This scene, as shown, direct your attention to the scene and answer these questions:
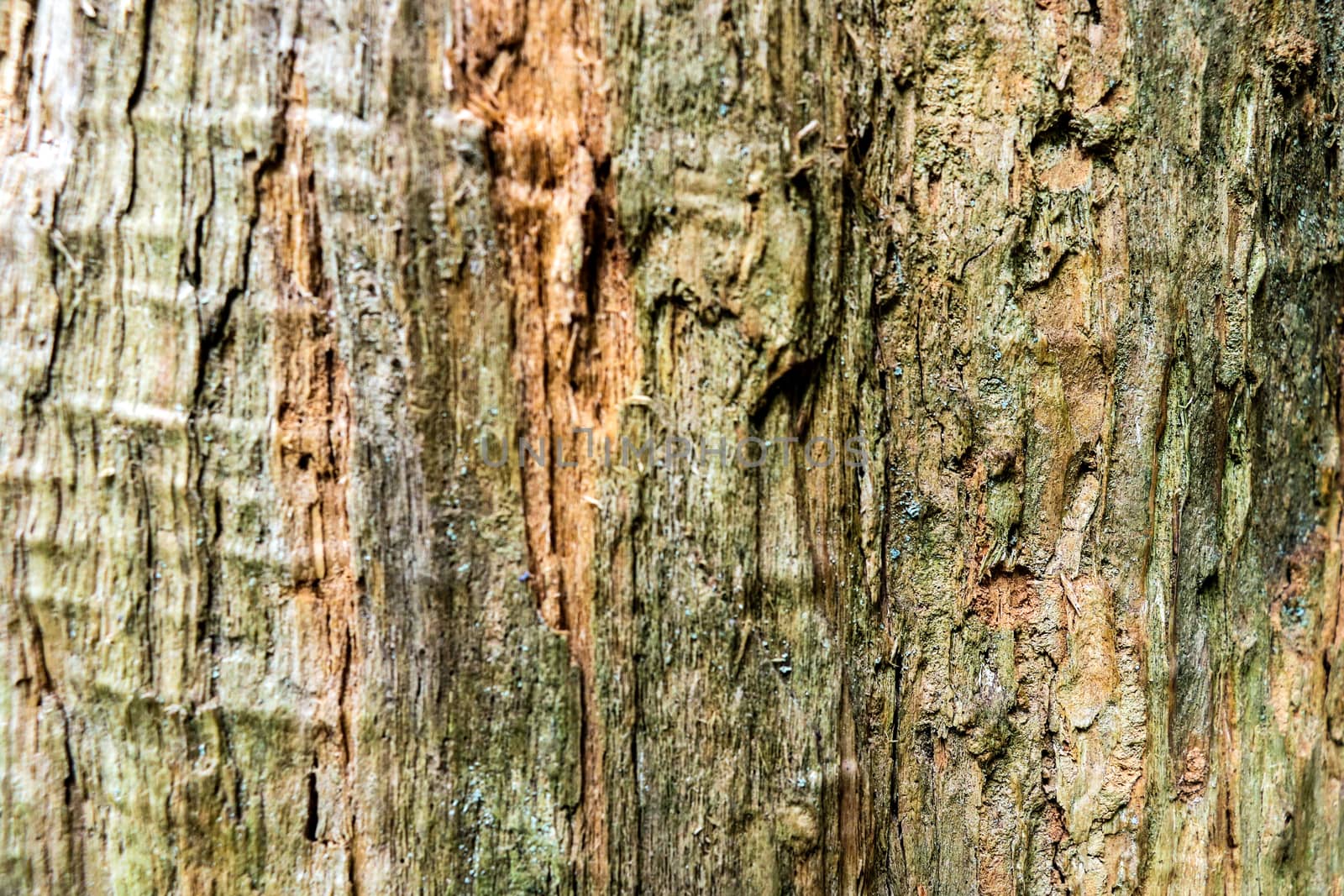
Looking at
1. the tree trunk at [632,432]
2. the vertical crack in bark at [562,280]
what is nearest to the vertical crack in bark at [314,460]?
the tree trunk at [632,432]

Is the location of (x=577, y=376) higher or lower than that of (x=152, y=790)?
higher

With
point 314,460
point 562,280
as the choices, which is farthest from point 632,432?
point 314,460

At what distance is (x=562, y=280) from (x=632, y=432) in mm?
191

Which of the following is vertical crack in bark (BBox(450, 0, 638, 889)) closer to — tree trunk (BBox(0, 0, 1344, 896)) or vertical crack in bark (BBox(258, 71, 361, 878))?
tree trunk (BBox(0, 0, 1344, 896))

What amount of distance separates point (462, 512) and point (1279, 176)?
1.12 meters

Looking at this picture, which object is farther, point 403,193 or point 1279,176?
point 1279,176

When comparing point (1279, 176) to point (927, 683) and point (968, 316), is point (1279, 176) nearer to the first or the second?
point (968, 316)

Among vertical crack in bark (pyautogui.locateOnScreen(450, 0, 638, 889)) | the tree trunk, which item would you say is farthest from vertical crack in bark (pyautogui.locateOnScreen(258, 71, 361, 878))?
vertical crack in bark (pyautogui.locateOnScreen(450, 0, 638, 889))

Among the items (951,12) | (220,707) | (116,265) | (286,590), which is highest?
(951,12)

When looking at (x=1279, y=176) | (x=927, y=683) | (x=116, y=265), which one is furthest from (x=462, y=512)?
(x=1279, y=176)

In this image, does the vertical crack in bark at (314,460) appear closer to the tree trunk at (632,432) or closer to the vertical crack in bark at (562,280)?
the tree trunk at (632,432)

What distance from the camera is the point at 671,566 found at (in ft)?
3.15

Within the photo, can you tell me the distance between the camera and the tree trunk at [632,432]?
2.99 ft

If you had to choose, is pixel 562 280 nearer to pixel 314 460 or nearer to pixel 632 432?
pixel 632 432
